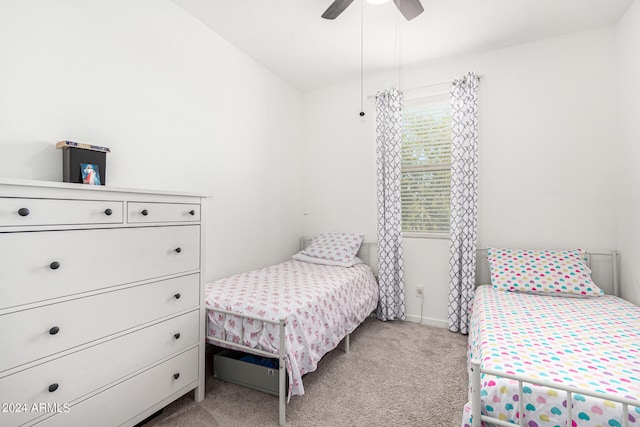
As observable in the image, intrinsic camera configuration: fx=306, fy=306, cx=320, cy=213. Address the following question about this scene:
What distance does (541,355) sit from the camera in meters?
1.33

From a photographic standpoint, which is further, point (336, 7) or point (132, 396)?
point (336, 7)

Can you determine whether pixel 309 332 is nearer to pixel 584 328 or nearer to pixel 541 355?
pixel 541 355

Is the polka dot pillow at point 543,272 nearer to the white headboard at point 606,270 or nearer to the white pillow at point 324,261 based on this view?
the white headboard at point 606,270

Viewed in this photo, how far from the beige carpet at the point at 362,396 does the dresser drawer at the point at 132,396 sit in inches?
7.1

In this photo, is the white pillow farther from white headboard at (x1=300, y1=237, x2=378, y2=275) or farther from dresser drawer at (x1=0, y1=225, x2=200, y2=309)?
dresser drawer at (x1=0, y1=225, x2=200, y2=309)

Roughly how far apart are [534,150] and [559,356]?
201 cm

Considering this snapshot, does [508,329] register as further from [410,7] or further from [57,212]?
[57,212]

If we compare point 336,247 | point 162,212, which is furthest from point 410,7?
point 336,247

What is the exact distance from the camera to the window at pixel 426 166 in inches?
122

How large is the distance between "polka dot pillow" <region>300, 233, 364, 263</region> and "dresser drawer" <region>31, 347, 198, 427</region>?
166 cm

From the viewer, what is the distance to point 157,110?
6.95ft

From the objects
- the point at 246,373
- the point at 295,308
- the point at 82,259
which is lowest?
the point at 246,373

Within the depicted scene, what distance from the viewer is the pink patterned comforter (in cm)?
171

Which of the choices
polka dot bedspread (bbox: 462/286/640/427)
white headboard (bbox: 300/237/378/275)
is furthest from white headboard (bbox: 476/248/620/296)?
white headboard (bbox: 300/237/378/275)
